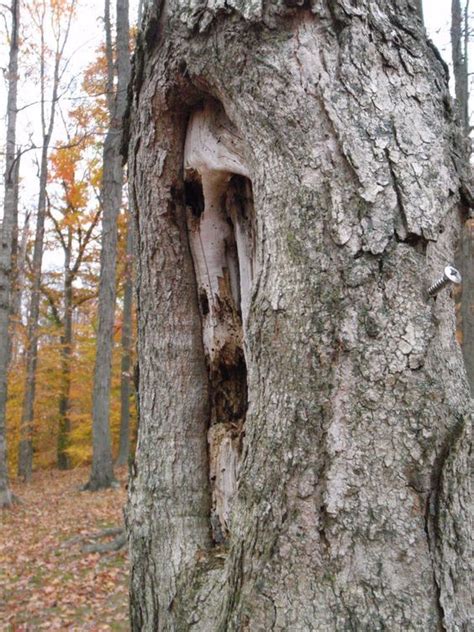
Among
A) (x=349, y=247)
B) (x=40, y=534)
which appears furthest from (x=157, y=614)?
(x=40, y=534)

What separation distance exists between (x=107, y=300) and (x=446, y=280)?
1162 cm

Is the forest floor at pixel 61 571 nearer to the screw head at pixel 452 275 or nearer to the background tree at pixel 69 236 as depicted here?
the screw head at pixel 452 275

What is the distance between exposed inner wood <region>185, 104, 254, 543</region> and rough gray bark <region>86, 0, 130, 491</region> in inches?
405

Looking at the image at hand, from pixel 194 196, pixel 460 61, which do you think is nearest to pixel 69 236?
pixel 460 61

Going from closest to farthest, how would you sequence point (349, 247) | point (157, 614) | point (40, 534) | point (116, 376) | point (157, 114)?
point (349, 247) < point (157, 614) < point (157, 114) < point (40, 534) < point (116, 376)

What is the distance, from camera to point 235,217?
2.31m

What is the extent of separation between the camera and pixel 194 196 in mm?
2385

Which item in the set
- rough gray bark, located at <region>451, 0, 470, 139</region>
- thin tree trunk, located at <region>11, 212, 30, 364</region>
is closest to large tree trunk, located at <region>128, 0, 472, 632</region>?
rough gray bark, located at <region>451, 0, 470, 139</region>

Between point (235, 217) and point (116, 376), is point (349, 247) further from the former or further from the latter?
point (116, 376)

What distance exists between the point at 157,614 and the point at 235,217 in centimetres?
155

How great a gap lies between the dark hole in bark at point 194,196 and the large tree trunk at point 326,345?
16 centimetres

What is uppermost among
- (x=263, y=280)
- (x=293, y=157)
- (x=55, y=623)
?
(x=293, y=157)

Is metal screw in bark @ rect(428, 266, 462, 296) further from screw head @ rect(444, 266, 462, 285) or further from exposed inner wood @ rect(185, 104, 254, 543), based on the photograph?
exposed inner wood @ rect(185, 104, 254, 543)

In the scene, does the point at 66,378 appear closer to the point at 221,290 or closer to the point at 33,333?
the point at 33,333
